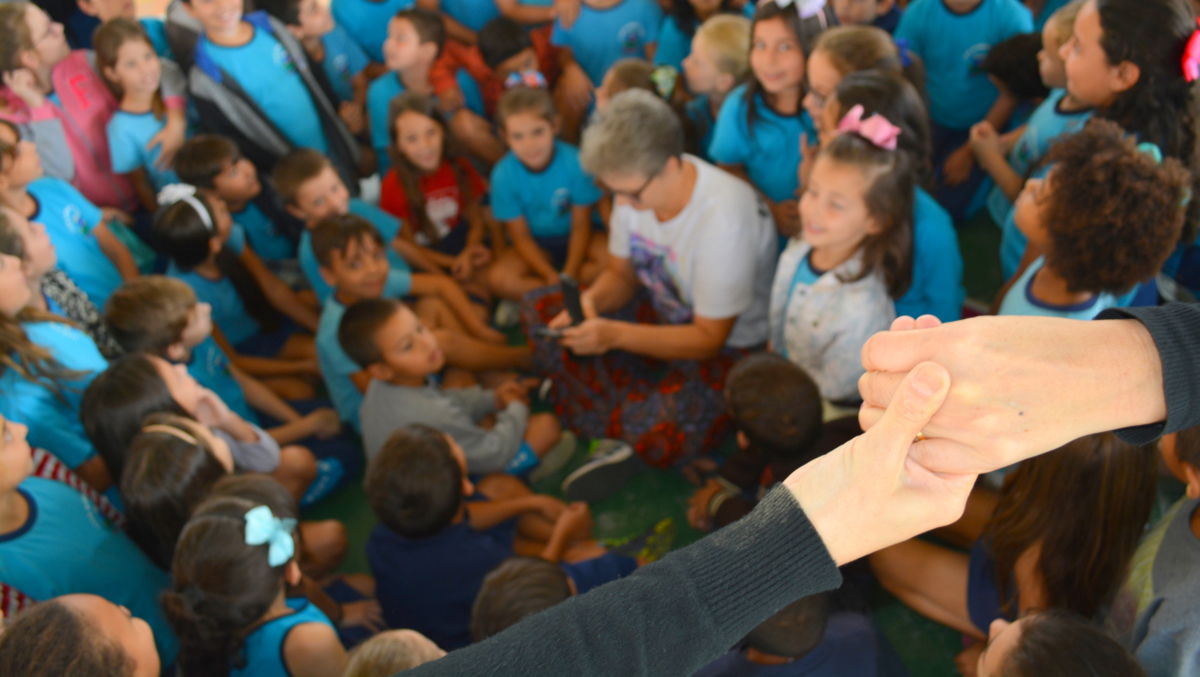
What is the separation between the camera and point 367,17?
4.21 meters

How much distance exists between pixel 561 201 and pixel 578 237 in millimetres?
177

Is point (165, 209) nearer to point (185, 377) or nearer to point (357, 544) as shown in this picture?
point (185, 377)

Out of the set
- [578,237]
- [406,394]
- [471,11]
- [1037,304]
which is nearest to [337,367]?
[406,394]

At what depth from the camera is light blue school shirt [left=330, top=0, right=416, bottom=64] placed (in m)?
4.19

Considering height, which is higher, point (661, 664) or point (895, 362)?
point (895, 362)

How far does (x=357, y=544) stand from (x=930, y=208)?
85.7 inches

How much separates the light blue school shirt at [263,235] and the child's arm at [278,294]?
7.8 inches

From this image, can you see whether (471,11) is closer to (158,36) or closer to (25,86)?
(158,36)

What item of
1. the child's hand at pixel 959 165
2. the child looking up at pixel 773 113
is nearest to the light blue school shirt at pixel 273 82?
the child looking up at pixel 773 113

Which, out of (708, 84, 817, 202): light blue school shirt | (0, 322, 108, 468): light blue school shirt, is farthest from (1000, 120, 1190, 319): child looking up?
(0, 322, 108, 468): light blue school shirt

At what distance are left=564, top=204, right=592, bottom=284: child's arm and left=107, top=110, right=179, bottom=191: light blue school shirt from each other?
178 centimetres

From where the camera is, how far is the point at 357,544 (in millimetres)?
2662

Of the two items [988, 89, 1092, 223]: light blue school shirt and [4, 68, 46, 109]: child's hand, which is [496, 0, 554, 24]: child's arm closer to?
[4, 68, 46, 109]: child's hand

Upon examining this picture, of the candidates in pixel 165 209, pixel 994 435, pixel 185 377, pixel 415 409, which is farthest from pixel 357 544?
pixel 994 435
